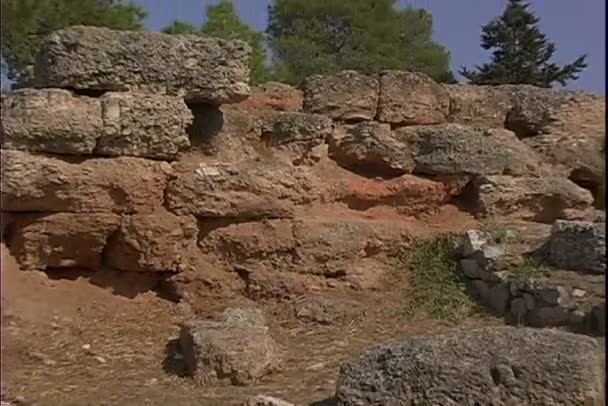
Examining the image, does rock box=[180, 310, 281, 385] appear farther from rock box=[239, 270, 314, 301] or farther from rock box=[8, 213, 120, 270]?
rock box=[8, 213, 120, 270]

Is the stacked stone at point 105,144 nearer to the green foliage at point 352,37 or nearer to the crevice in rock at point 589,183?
the crevice in rock at point 589,183

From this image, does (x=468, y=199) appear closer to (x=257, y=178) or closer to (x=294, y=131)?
(x=294, y=131)

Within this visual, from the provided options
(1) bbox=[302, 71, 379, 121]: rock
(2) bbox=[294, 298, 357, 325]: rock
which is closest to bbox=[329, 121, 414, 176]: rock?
(1) bbox=[302, 71, 379, 121]: rock

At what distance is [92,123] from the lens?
739cm

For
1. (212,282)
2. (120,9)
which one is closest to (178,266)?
(212,282)

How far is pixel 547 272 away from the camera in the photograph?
7.34m

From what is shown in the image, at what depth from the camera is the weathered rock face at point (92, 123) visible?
24.1 ft

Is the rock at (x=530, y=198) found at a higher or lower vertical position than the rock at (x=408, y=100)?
lower

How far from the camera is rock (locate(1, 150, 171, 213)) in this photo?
23.9ft

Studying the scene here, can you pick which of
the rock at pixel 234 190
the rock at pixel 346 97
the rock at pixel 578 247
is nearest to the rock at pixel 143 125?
the rock at pixel 234 190

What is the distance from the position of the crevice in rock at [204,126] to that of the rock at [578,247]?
254 cm

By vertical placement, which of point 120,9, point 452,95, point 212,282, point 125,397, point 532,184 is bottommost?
point 125,397

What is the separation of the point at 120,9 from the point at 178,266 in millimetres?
9630

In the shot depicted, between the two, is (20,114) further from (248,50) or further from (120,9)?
(120,9)
